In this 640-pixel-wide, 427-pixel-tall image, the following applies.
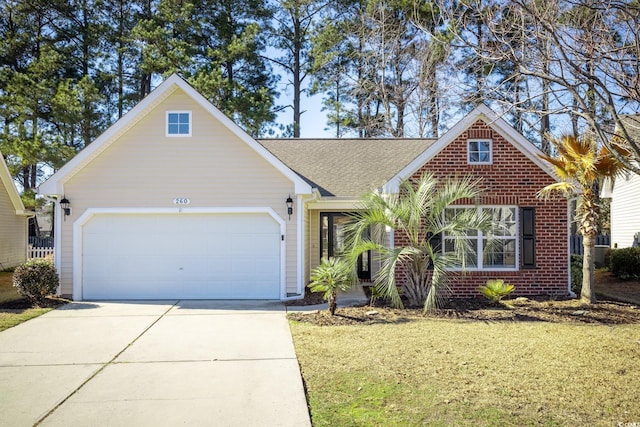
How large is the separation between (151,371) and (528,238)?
366 inches

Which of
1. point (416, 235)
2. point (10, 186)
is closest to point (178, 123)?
point (416, 235)

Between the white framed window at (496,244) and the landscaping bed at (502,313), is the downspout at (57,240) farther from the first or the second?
the white framed window at (496,244)

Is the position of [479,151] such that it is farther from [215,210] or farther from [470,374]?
[470,374]

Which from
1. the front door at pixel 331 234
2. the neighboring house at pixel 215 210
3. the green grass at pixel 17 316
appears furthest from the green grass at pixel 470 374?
the front door at pixel 331 234

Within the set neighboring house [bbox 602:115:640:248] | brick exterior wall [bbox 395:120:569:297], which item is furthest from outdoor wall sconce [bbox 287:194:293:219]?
neighboring house [bbox 602:115:640:248]

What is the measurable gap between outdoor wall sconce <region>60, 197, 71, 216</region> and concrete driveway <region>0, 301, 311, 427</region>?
9.34 ft

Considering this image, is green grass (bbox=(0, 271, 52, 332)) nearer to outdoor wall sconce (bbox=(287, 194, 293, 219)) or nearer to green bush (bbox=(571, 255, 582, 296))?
outdoor wall sconce (bbox=(287, 194, 293, 219))

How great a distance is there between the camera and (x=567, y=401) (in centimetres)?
489

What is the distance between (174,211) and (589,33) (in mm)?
9418

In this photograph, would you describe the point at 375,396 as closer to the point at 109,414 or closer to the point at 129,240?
the point at 109,414

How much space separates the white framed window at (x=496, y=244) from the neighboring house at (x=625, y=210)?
794 cm

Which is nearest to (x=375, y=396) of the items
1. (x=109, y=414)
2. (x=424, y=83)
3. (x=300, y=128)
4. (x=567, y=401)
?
(x=567, y=401)

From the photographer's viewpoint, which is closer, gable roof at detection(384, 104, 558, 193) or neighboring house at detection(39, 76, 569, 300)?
gable roof at detection(384, 104, 558, 193)

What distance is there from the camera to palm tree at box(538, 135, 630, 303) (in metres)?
10.0
